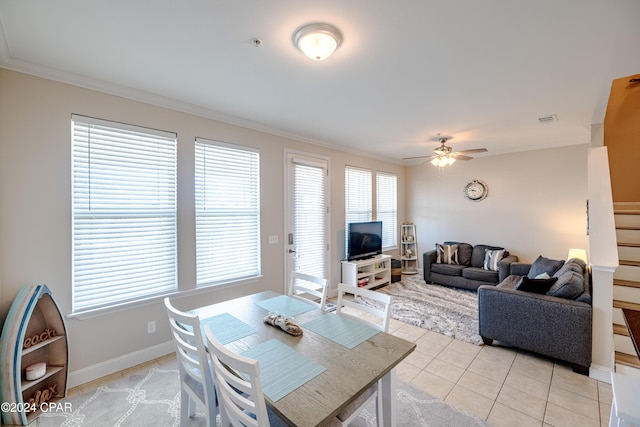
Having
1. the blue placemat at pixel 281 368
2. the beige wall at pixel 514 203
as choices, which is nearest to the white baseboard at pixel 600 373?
the blue placemat at pixel 281 368

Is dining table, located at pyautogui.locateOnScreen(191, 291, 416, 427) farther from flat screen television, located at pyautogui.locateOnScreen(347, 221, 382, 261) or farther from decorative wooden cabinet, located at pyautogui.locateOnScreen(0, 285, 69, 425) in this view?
flat screen television, located at pyautogui.locateOnScreen(347, 221, 382, 261)

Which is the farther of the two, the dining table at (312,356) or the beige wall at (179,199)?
the beige wall at (179,199)

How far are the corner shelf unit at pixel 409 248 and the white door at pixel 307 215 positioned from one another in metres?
2.62

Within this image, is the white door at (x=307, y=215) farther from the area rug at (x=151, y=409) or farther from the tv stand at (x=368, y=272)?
the area rug at (x=151, y=409)

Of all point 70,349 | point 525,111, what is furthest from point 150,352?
point 525,111

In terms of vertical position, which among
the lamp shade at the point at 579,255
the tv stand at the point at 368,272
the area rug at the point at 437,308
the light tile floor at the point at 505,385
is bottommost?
the light tile floor at the point at 505,385

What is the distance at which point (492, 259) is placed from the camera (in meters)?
4.80

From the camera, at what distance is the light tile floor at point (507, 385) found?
1962 millimetres

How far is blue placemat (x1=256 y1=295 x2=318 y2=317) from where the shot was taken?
204 centimetres

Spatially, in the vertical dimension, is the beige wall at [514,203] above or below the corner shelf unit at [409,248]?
above

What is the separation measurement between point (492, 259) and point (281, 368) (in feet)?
15.7

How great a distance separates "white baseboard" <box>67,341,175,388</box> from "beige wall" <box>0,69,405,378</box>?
0.12 feet

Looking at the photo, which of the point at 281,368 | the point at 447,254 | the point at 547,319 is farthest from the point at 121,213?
the point at 447,254

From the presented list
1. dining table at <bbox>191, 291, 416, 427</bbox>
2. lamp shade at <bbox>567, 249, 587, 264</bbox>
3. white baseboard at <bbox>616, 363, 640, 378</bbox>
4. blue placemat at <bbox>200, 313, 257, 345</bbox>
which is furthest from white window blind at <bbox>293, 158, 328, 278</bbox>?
lamp shade at <bbox>567, 249, 587, 264</bbox>
